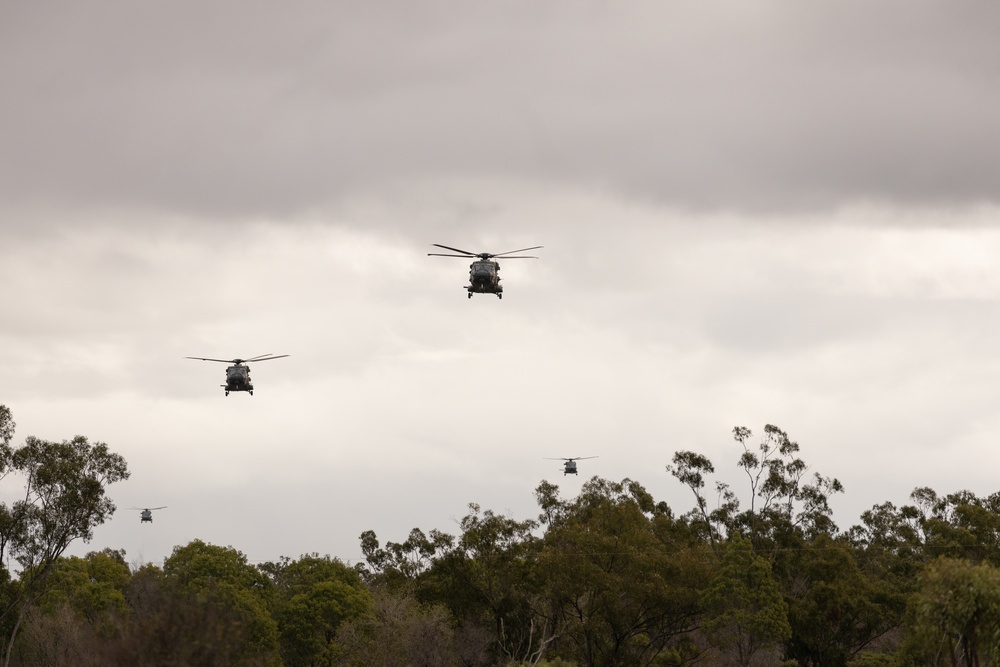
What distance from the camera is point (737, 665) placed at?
7619 cm

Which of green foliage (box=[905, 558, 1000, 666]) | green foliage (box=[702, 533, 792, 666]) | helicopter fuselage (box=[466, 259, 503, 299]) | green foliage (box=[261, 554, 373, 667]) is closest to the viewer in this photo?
green foliage (box=[905, 558, 1000, 666])

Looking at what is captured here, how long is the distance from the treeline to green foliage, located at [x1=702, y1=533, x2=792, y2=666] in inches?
4.5

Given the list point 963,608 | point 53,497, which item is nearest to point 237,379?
point 53,497

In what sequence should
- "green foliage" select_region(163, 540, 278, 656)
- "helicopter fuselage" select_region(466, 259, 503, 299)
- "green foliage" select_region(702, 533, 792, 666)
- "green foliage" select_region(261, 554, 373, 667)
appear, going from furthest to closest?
"green foliage" select_region(261, 554, 373, 667) → "green foliage" select_region(163, 540, 278, 656) → "green foliage" select_region(702, 533, 792, 666) → "helicopter fuselage" select_region(466, 259, 503, 299)

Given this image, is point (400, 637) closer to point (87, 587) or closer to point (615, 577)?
point (615, 577)

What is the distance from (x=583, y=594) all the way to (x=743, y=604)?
9.33 meters

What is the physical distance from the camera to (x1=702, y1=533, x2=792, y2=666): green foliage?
68500 millimetres

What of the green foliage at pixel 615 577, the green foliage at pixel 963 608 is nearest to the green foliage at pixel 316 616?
the green foliage at pixel 615 577

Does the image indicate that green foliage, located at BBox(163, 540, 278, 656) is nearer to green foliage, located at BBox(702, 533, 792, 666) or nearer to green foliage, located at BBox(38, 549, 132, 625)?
green foliage, located at BBox(38, 549, 132, 625)

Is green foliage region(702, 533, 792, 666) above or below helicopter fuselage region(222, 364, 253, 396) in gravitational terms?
below

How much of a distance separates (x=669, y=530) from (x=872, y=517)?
→ 38.3 meters

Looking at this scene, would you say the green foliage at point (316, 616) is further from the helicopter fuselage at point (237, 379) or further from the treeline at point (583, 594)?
the helicopter fuselage at point (237, 379)

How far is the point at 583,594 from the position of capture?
6700cm

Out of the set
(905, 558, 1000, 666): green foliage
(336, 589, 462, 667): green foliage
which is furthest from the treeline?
(905, 558, 1000, 666): green foliage
